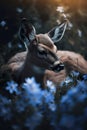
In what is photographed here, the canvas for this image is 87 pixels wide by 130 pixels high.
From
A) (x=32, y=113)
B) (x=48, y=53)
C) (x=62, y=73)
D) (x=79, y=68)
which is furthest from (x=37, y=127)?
(x=79, y=68)

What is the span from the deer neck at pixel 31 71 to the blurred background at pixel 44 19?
2.06 metres

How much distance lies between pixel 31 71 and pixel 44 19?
3033 millimetres

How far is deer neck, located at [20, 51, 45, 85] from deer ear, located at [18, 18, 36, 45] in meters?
0.26

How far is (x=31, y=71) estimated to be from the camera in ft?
24.8

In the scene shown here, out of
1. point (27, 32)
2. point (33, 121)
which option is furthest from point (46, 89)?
point (33, 121)

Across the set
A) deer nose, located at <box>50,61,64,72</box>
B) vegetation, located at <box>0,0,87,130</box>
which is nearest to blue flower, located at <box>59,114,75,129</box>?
vegetation, located at <box>0,0,87,130</box>

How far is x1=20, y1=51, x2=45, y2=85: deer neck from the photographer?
7.49 m

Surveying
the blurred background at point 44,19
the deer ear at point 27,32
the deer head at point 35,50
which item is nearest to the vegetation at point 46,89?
the blurred background at point 44,19

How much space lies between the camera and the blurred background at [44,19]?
32.8 feet

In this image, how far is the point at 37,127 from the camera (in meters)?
4.57

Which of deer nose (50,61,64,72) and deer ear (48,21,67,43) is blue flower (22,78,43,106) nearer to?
deer nose (50,61,64,72)

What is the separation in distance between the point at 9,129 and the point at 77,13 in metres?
6.20

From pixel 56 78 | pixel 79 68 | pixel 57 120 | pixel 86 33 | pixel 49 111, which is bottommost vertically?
pixel 57 120

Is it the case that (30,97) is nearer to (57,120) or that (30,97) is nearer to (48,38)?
(57,120)
